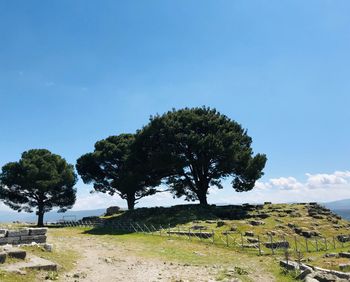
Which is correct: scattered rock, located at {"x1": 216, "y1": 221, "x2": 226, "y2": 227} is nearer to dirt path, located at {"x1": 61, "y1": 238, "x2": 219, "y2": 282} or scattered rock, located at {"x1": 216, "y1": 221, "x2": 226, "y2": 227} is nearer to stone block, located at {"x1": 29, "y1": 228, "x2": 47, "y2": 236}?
dirt path, located at {"x1": 61, "y1": 238, "x2": 219, "y2": 282}

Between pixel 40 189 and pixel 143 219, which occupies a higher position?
pixel 40 189

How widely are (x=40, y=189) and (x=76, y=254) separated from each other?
1647 inches

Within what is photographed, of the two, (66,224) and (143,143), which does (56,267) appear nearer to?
(143,143)

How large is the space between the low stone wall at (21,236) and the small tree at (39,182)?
3919cm

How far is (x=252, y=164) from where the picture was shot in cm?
5603

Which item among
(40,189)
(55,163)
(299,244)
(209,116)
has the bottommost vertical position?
(299,244)

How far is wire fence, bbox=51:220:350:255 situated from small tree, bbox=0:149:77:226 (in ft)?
81.4

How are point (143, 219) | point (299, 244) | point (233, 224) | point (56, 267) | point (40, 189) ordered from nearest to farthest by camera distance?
point (56, 267) → point (299, 244) → point (233, 224) → point (143, 219) → point (40, 189)

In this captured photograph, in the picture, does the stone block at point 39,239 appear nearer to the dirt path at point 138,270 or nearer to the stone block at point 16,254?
the dirt path at point 138,270

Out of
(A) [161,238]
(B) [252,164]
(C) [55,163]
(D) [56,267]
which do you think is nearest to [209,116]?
(B) [252,164]

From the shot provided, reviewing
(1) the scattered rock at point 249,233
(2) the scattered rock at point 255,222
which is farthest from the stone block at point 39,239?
(2) the scattered rock at point 255,222

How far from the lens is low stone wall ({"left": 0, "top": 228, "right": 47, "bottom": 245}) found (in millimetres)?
24484

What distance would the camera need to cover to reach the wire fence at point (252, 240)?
32625 millimetres

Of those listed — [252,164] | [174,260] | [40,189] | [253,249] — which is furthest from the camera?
[40,189]
